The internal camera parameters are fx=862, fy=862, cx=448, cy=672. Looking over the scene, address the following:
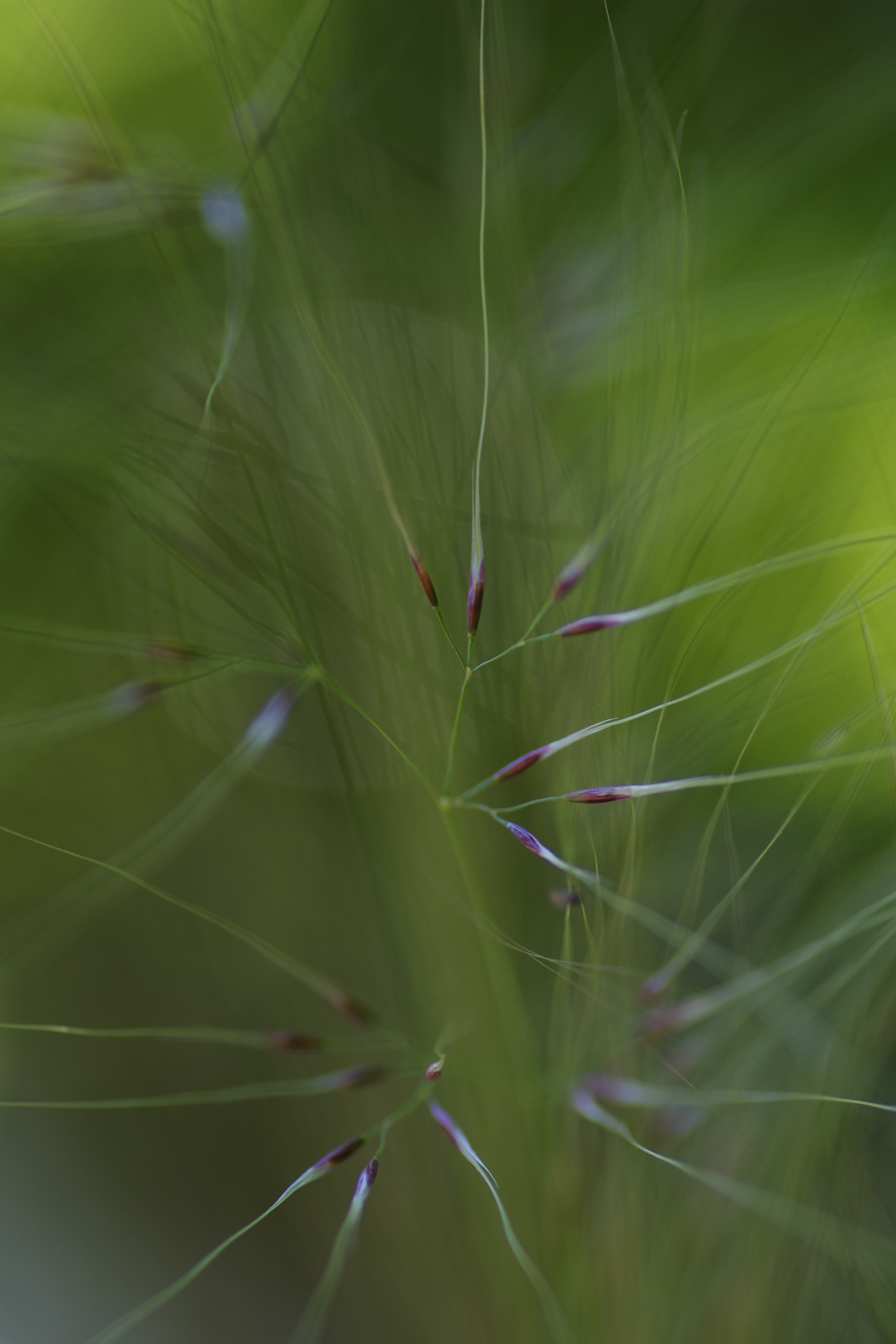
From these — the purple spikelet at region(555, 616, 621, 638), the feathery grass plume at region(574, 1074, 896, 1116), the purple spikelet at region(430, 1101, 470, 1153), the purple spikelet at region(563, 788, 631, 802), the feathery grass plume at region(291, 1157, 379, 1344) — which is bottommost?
the feathery grass plume at region(291, 1157, 379, 1344)

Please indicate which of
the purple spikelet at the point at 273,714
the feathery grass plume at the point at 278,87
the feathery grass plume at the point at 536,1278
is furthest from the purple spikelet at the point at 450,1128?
the feathery grass plume at the point at 278,87

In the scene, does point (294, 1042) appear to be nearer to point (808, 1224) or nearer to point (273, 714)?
point (273, 714)

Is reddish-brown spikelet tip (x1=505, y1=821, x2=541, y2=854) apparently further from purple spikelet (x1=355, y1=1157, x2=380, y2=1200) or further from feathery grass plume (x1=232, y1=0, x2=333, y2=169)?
feathery grass plume (x1=232, y1=0, x2=333, y2=169)

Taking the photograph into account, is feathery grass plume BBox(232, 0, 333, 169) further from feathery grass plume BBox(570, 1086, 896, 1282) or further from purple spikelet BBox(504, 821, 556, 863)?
feathery grass plume BBox(570, 1086, 896, 1282)

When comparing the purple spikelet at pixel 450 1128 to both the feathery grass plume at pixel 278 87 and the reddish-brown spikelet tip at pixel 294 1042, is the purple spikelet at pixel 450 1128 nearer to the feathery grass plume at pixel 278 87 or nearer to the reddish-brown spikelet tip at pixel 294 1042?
the reddish-brown spikelet tip at pixel 294 1042

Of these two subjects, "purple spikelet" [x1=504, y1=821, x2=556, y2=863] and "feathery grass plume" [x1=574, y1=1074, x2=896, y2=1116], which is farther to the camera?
"feathery grass plume" [x1=574, y1=1074, x2=896, y2=1116]

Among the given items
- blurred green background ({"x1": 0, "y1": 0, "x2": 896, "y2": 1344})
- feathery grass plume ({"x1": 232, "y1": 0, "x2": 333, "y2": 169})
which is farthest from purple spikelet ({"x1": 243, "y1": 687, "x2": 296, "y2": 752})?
feathery grass plume ({"x1": 232, "y1": 0, "x2": 333, "y2": 169})

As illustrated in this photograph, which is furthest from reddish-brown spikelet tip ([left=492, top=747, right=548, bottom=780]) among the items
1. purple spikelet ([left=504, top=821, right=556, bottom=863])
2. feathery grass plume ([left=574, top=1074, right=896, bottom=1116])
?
feathery grass plume ([left=574, top=1074, right=896, bottom=1116])

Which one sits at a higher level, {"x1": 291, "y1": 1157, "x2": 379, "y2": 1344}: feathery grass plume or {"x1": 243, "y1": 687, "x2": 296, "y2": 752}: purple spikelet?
{"x1": 243, "y1": 687, "x2": 296, "y2": 752}: purple spikelet

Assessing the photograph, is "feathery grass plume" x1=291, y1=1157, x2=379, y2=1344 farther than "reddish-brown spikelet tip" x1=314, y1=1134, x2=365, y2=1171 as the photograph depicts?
Yes
